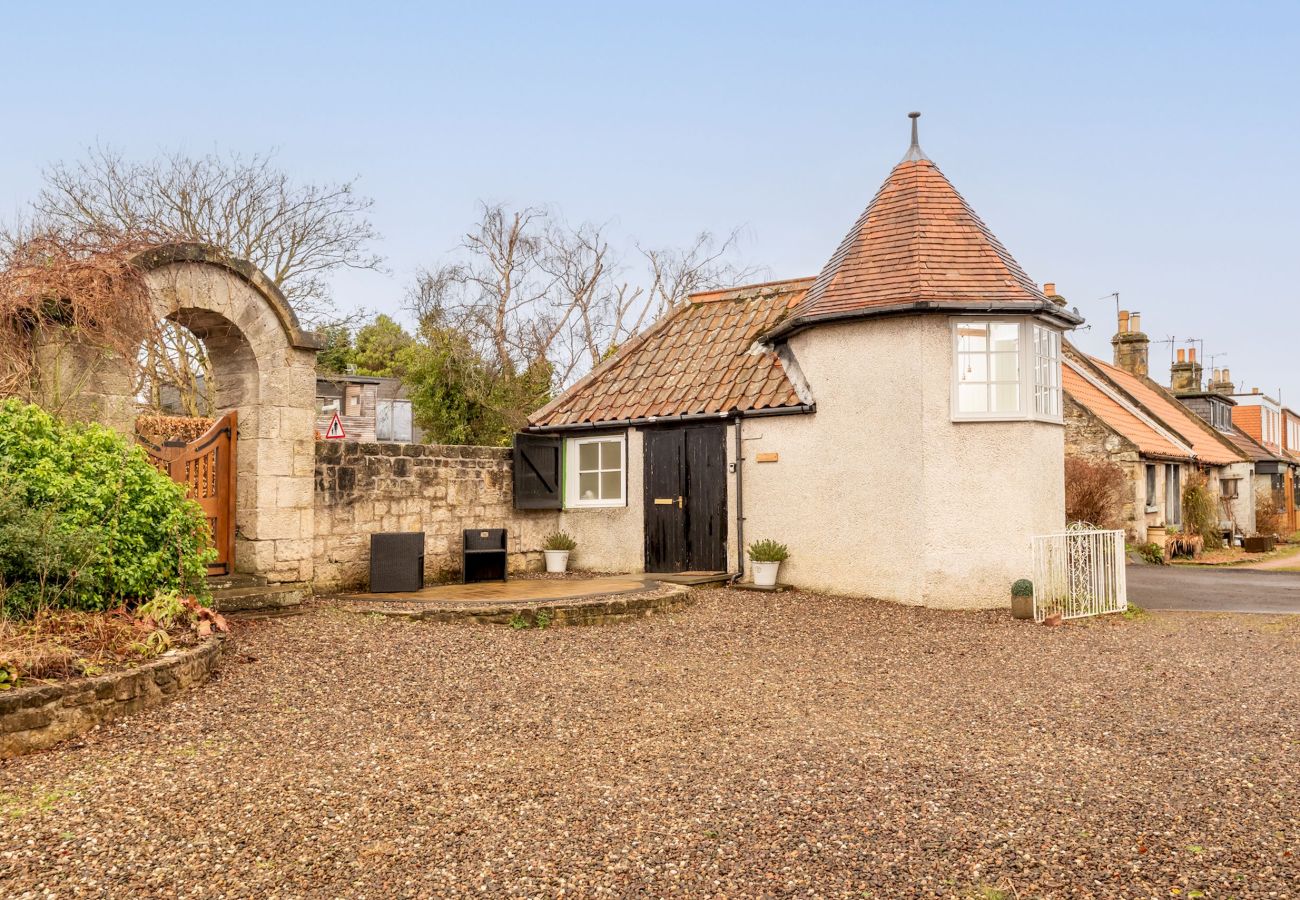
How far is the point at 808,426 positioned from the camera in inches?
498

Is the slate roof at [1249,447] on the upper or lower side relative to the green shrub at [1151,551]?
upper

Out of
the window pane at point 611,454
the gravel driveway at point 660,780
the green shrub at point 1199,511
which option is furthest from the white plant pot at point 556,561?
the green shrub at point 1199,511

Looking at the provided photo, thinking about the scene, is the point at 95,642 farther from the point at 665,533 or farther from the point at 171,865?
the point at 665,533

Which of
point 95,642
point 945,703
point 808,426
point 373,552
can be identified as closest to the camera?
point 95,642

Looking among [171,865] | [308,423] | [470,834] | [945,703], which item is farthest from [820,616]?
[171,865]

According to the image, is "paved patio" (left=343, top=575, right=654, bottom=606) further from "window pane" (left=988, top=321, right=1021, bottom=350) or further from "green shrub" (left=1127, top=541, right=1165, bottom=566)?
"green shrub" (left=1127, top=541, right=1165, bottom=566)

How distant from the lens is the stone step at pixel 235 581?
8961 mm

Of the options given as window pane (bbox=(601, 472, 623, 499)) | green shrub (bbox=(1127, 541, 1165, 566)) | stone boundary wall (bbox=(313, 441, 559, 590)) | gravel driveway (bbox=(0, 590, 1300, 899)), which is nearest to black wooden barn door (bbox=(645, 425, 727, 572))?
window pane (bbox=(601, 472, 623, 499))

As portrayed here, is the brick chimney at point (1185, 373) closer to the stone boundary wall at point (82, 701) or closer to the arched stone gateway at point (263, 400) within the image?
the arched stone gateway at point (263, 400)

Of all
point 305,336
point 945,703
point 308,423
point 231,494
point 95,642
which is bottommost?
point 945,703

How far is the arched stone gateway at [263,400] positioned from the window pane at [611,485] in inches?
215

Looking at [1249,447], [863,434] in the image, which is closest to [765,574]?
[863,434]

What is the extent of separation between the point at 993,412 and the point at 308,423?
8177 millimetres

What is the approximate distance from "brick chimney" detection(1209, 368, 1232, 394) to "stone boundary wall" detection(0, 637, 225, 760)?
39.8 meters
